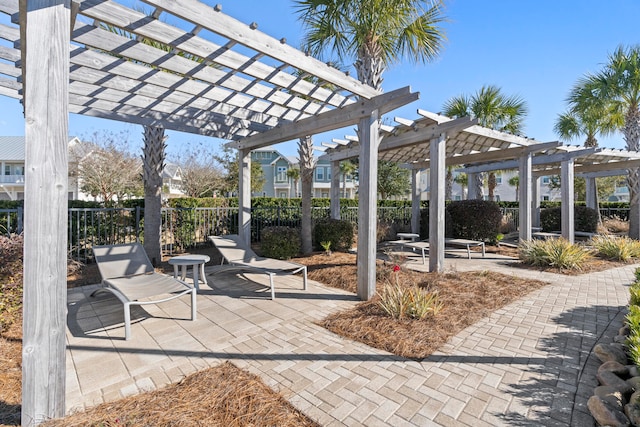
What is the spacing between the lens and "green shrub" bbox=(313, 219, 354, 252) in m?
9.17

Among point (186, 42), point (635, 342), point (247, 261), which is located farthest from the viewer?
point (247, 261)

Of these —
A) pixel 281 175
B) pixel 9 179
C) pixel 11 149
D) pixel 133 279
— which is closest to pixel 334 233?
Answer: pixel 133 279

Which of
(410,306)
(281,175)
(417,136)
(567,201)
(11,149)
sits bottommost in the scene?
(410,306)

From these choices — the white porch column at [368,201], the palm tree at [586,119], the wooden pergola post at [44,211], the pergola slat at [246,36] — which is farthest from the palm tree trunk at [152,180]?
the palm tree at [586,119]

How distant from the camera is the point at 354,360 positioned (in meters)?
3.10

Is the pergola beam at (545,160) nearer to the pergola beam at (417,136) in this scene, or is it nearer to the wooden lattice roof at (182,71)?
the pergola beam at (417,136)

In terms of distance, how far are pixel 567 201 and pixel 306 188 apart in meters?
8.11

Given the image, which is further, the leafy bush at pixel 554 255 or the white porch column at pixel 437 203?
the leafy bush at pixel 554 255

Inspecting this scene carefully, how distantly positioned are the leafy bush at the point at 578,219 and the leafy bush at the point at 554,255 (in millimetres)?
7240

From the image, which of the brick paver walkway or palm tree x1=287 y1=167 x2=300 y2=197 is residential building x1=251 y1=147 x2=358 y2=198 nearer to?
palm tree x1=287 y1=167 x2=300 y2=197

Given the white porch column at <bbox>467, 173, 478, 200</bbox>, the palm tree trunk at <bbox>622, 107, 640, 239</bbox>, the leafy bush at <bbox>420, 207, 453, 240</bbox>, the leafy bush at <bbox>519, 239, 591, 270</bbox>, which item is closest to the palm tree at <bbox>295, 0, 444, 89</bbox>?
the leafy bush at <bbox>519, 239, 591, 270</bbox>

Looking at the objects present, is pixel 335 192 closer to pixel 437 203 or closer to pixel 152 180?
pixel 437 203

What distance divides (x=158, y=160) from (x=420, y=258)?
727cm

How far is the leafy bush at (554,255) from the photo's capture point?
729 cm
